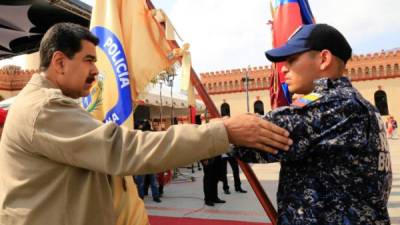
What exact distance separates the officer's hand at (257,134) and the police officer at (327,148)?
0.04 m

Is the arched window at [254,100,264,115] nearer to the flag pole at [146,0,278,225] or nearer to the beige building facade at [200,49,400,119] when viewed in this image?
the beige building facade at [200,49,400,119]

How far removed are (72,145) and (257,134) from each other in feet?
2.05

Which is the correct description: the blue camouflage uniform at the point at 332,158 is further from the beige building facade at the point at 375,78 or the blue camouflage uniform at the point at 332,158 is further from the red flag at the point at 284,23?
the beige building facade at the point at 375,78

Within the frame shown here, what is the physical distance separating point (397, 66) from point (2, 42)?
119 ft

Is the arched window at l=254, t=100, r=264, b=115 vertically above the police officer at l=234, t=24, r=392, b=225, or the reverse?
the arched window at l=254, t=100, r=264, b=115

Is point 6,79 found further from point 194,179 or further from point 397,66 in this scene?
point 397,66

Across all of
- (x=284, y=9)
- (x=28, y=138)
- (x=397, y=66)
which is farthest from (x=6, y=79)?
(x=397, y=66)

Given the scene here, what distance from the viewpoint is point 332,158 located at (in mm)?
1298

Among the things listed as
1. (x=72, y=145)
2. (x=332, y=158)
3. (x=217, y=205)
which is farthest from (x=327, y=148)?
(x=217, y=205)

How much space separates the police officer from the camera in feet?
4.12

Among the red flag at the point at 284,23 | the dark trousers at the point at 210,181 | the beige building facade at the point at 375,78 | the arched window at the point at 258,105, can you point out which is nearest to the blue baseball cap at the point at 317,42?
the red flag at the point at 284,23

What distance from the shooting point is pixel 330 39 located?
1425mm

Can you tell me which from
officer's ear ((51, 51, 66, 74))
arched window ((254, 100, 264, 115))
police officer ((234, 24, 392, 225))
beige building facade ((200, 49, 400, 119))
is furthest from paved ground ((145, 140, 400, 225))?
arched window ((254, 100, 264, 115))

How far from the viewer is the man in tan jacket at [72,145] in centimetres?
121
